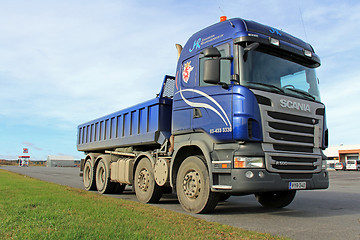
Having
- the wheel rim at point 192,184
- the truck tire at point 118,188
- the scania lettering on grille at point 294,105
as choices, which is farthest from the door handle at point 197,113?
the truck tire at point 118,188

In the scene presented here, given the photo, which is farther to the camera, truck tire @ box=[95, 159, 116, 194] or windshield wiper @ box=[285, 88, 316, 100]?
truck tire @ box=[95, 159, 116, 194]

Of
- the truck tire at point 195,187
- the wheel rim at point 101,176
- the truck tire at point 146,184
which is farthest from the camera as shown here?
the wheel rim at point 101,176

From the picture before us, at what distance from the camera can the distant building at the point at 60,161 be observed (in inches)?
3172

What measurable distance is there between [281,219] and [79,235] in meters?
3.83

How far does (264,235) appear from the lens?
4.34 meters

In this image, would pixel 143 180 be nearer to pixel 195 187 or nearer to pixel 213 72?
pixel 195 187

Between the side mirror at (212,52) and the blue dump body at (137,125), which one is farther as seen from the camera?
the blue dump body at (137,125)

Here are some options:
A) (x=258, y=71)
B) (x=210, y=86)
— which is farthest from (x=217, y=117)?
(x=258, y=71)

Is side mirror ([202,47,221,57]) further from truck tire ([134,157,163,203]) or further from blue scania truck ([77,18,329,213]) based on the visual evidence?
truck tire ([134,157,163,203])

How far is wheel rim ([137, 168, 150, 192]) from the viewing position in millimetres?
8195

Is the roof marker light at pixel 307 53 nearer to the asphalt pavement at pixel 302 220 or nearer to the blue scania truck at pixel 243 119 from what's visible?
the blue scania truck at pixel 243 119

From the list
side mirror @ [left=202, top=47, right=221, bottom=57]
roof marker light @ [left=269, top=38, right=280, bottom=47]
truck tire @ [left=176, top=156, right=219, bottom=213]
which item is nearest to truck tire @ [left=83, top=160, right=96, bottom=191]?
truck tire @ [left=176, top=156, right=219, bottom=213]

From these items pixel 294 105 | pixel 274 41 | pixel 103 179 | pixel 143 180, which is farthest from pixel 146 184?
pixel 274 41

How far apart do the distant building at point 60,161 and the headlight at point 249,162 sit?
269ft
